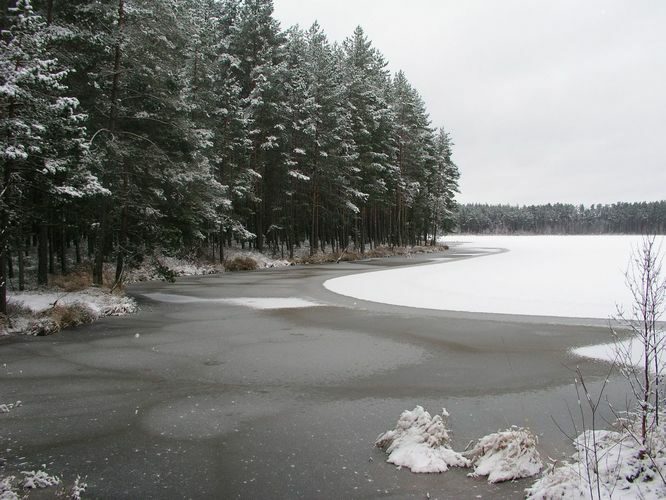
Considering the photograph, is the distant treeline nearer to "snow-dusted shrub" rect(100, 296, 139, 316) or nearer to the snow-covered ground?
the snow-covered ground

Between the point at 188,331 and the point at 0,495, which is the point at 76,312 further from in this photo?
the point at 0,495

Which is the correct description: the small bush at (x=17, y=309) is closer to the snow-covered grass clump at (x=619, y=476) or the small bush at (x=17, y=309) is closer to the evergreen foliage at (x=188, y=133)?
the evergreen foliage at (x=188, y=133)

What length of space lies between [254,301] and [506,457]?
40.6ft

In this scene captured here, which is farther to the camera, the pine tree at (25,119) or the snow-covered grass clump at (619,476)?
the pine tree at (25,119)

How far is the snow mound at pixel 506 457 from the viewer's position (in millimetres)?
4480

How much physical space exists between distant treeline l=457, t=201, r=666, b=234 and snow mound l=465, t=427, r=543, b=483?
510 ft

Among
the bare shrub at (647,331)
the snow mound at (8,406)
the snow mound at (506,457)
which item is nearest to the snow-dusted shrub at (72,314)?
the snow mound at (8,406)

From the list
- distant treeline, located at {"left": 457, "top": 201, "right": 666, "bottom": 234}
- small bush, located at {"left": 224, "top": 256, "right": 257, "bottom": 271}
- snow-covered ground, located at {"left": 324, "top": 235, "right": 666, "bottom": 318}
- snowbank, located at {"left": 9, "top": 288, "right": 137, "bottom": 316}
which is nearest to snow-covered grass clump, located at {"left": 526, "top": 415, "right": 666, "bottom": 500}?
snow-covered ground, located at {"left": 324, "top": 235, "right": 666, "bottom": 318}

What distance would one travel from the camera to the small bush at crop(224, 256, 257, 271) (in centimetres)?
3030

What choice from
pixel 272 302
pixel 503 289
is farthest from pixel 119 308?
pixel 503 289

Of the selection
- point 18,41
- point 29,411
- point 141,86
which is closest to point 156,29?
point 141,86

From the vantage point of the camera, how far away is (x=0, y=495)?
366cm

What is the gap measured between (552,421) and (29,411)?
22.2 ft

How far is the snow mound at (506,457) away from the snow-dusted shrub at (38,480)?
393cm
